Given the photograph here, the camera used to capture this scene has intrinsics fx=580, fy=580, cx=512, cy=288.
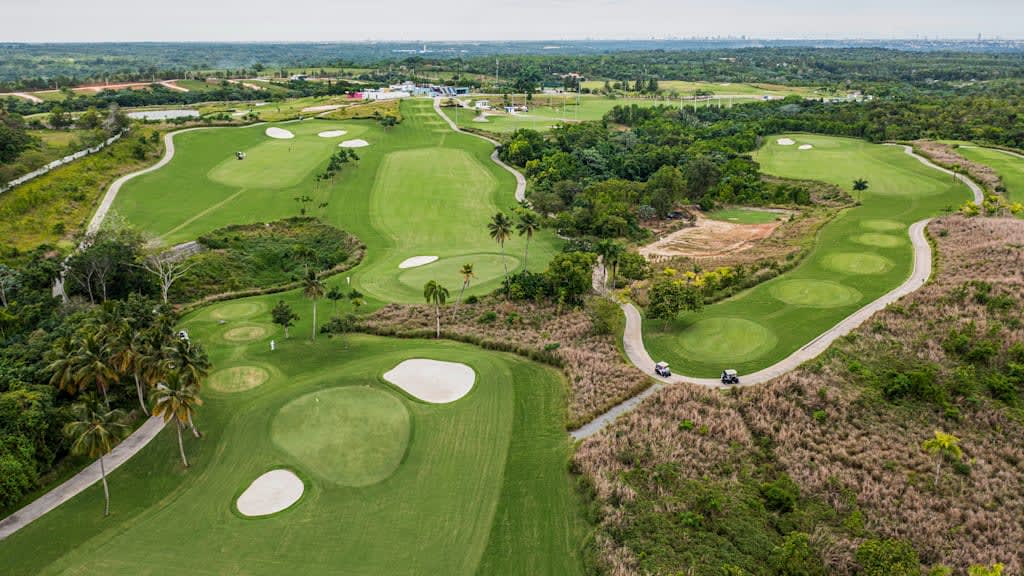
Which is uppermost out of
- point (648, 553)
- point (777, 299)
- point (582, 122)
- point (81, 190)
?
point (582, 122)

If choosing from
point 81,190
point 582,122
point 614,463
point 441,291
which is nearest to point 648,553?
point 614,463

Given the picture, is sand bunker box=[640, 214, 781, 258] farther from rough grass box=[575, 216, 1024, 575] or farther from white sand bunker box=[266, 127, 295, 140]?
white sand bunker box=[266, 127, 295, 140]

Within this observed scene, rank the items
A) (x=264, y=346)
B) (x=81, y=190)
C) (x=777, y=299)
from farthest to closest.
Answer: (x=81, y=190), (x=777, y=299), (x=264, y=346)

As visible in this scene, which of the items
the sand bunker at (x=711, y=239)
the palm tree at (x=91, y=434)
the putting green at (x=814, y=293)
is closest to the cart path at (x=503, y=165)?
the sand bunker at (x=711, y=239)

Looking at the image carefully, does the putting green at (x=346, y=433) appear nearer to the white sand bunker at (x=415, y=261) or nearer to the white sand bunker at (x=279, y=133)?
the white sand bunker at (x=415, y=261)

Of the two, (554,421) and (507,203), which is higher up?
(507,203)

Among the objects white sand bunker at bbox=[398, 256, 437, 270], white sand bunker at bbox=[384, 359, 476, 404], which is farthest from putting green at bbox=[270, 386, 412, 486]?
white sand bunker at bbox=[398, 256, 437, 270]

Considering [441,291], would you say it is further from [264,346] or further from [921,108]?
[921,108]
